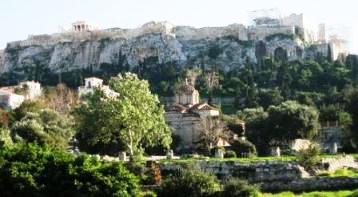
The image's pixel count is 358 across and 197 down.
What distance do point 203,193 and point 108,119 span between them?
37.0 ft

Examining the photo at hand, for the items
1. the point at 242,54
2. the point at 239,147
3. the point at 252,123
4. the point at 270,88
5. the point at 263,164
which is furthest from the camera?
the point at 242,54

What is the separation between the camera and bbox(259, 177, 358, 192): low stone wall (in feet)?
119

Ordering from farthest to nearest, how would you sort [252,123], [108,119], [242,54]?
[242,54] < [252,123] < [108,119]

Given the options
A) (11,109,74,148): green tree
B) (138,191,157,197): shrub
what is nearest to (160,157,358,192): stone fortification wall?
(138,191,157,197): shrub

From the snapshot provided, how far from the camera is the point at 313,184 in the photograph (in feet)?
121

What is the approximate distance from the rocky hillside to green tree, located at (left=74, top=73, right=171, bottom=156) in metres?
81.3

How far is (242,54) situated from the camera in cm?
13312

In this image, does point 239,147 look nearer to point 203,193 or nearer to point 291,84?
point 203,193

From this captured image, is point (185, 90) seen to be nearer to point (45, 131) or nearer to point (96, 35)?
point (45, 131)

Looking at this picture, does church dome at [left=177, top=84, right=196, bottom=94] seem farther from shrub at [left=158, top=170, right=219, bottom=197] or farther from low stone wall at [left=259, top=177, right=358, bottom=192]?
shrub at [left=158, top=170, right=219, bottom=197]

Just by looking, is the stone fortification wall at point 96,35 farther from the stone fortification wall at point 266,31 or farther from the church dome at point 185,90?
the church dome at point 185,90

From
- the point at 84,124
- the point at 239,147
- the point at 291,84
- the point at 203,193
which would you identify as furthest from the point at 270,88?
the point at 203,193

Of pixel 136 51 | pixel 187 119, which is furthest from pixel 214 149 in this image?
pixel 136 51

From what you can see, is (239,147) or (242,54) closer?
(239,147)
